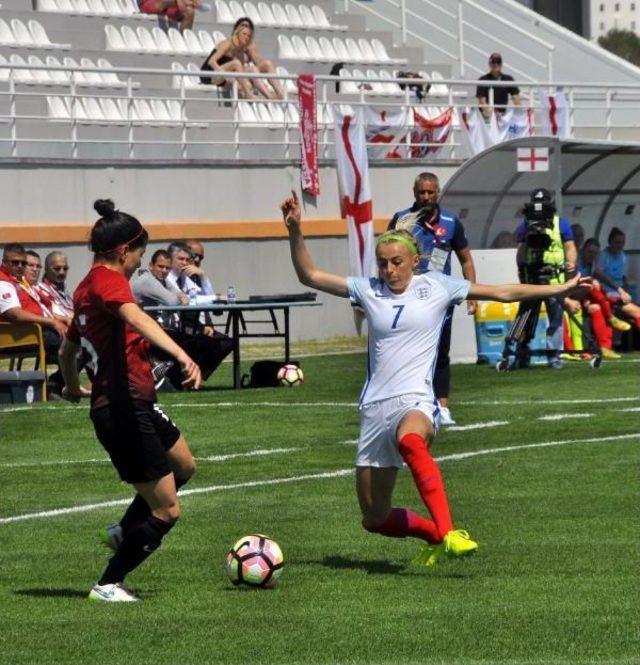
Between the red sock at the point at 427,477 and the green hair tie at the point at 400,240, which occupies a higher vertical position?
the green hair tie at the point at 400,240

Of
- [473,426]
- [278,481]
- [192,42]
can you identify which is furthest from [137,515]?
[192,42]

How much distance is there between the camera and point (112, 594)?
26.7 feet

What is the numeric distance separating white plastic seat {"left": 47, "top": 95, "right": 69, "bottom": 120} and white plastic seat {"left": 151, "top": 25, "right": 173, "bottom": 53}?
3.82 meters

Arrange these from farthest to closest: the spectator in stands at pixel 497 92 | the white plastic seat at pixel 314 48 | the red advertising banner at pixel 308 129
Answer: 1. the white plastic seat at pixel 314 48
2. the spectator in stands at pixel 497 92
3. the red advertising banner at pixel 308 129

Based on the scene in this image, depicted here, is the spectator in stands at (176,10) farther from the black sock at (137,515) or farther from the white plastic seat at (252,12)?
the black sock at (137,515)

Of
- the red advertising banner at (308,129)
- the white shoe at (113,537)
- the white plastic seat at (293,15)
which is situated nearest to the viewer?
the white shoe at (113,537)

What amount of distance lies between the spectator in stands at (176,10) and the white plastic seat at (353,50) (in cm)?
360

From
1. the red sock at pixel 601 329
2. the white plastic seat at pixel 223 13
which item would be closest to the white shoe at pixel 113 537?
the red sock at pixel 601 329

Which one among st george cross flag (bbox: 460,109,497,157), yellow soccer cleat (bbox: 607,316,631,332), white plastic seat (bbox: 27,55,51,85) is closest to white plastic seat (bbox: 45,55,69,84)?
white plastic seat (bbox: 27,55,51,85)

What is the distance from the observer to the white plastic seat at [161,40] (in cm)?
3032

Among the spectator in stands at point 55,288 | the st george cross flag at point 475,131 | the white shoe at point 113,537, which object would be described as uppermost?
the st george cross flag at point 475,131

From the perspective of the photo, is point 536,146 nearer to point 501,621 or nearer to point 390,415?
point 390,415

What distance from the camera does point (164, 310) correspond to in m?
19.2

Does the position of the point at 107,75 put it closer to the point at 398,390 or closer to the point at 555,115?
the point at 555,115
